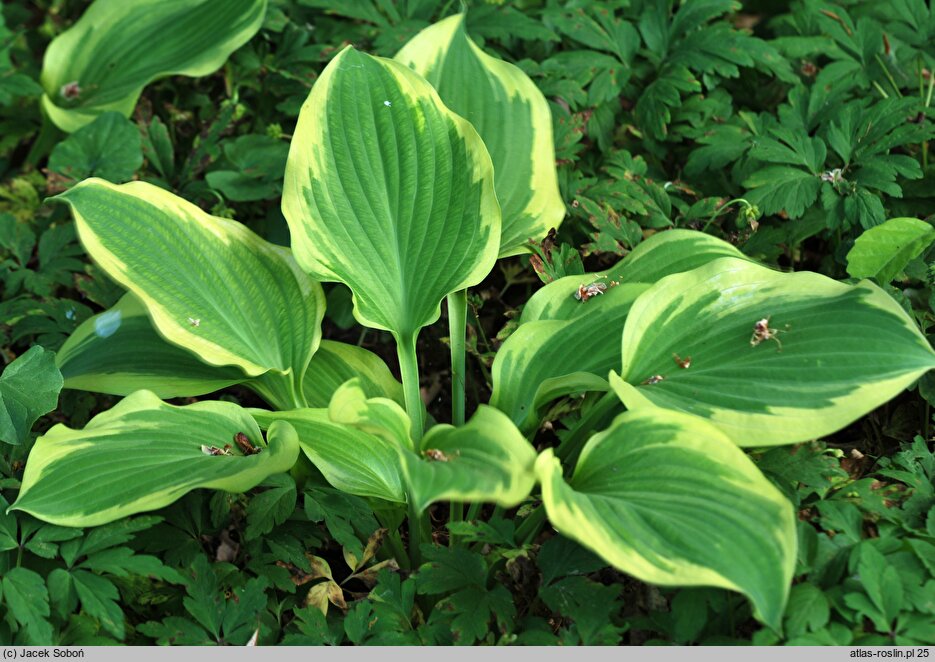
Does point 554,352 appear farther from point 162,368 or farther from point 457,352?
point 162,368

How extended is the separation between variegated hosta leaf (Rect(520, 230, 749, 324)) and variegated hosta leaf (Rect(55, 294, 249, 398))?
25.0 inches

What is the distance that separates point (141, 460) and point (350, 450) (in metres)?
0.37

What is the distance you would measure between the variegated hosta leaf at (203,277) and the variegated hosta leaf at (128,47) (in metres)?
0.91

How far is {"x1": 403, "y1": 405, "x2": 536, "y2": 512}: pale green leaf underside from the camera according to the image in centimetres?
134

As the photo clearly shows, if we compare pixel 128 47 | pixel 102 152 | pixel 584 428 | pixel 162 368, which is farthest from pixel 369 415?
pixel 128 47

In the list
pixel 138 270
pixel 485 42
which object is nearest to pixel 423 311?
pixel 138 270

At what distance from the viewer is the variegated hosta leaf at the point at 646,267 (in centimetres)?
189

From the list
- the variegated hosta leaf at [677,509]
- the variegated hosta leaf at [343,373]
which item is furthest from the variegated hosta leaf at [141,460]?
the variegated hosta leaf at [677,509]

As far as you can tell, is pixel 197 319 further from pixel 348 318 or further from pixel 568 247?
pixel 568 247

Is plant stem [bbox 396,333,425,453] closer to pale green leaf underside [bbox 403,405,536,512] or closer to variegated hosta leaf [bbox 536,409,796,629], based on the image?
pale green leaf underside [bbox 403,405,536,512]

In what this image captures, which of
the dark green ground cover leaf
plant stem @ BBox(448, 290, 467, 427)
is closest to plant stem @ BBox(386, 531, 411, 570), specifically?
plant stem @ BBox(448, 290, 467, 427)

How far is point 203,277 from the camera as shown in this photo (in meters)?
1.85

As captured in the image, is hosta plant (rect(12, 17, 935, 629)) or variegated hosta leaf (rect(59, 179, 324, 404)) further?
variegated hosta leaf (rect(59, 179, 324, 404))

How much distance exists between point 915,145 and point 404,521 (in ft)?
5.39
